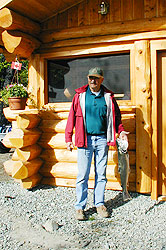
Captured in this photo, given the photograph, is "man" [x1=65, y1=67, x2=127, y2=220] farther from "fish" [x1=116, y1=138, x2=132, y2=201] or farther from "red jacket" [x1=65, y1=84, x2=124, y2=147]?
"fish" [x1=116, y1=138, x2=132, y2=201]

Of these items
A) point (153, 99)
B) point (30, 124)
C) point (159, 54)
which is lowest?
point (30, 124)

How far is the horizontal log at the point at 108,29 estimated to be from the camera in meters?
4.99

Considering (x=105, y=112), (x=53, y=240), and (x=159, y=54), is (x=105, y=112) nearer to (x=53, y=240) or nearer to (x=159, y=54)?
(x=159, y=54)

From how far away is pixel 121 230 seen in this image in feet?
12.7

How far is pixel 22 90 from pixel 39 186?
2023 mm

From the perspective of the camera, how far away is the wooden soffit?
16.1 feet

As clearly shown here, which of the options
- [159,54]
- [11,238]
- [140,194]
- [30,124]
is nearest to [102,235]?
[11,238]

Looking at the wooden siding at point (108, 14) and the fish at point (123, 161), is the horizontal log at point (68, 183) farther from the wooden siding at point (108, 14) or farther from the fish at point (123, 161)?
the wooden siding at point (108, 14)

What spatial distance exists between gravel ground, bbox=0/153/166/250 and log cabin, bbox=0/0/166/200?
0.39 meters

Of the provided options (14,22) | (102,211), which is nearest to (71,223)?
(102,211)

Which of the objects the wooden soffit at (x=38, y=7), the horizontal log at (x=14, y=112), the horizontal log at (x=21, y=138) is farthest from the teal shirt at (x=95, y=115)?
the wooden soffit at (x=38, y=7)

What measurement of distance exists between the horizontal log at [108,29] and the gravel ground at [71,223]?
10.2ft

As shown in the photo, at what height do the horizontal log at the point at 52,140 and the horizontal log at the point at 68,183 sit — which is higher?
the horizontal log at the point at 52,140

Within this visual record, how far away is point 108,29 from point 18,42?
1.73 m
